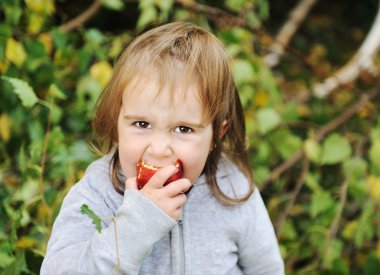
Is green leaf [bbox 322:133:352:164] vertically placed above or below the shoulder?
below

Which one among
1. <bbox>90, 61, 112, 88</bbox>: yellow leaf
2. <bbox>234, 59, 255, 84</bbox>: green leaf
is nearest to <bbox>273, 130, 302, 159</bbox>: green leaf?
<bbox>234, 59, 255, 84</bbox>: green leaf

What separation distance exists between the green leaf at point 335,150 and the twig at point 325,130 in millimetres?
143

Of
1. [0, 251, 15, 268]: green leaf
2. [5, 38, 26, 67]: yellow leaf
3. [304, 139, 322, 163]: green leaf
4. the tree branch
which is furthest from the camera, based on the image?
the tree branch

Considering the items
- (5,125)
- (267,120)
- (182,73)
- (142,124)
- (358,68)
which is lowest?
(5,125)

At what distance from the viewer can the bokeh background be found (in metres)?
1.55

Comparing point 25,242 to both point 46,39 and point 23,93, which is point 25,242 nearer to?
point 23,93

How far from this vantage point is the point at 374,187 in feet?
6.08

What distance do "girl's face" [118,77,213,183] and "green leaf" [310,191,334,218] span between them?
794mm

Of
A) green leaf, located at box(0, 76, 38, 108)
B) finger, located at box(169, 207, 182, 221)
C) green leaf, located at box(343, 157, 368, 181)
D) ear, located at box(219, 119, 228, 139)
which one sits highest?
ear, located at box(219, 119, 228, 139)

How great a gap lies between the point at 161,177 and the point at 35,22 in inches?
37.5

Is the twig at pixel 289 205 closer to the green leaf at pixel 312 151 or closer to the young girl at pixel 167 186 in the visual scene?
the green leaf at pixel 312 151

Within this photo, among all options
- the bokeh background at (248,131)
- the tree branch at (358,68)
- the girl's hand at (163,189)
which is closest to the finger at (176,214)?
the girl's hand at (163,189)

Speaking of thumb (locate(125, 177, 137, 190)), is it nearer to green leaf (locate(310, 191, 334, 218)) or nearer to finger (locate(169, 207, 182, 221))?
finger (locate(169, 207, 182, 221))

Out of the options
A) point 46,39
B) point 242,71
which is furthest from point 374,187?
point 46,39
